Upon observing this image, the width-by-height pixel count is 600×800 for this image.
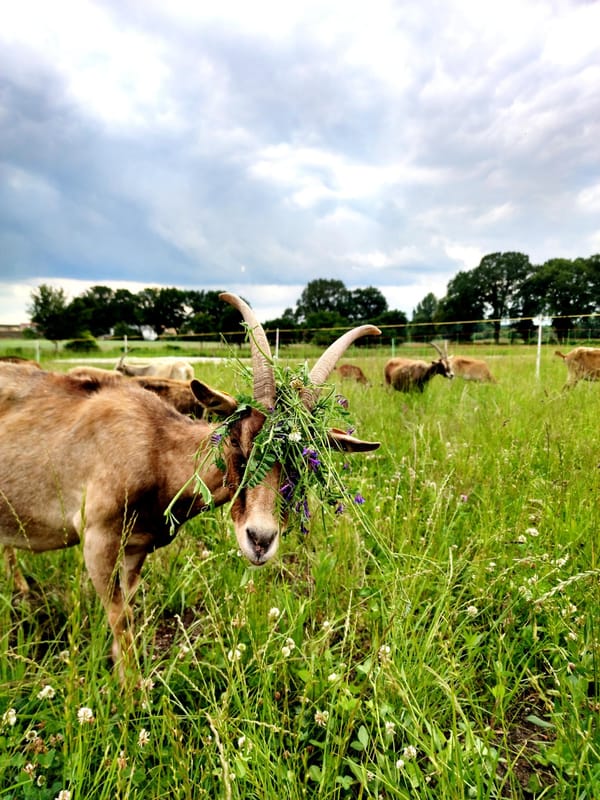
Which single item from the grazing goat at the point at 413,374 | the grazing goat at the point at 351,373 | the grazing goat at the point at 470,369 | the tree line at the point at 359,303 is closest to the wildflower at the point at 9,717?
the grazing goat at the point at 413,374

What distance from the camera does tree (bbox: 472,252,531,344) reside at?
73562 mm

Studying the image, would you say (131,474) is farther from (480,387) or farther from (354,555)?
(480,387)

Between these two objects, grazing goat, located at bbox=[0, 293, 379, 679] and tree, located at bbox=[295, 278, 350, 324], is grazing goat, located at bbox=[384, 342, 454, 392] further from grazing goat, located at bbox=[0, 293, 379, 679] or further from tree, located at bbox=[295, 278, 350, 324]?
tree, located at bbox=[295, 278, 350, 324]

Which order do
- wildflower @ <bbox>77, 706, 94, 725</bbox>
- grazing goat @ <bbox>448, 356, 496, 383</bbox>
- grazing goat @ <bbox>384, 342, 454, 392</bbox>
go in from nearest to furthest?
wildflower @ <bbox>77, 706, 94, 725</bbox>, grazing goat @ <bbox>384, 342, 454, 392</bbox>, grazing goat @ <bbox>448, 356, 496, 383</bbox>

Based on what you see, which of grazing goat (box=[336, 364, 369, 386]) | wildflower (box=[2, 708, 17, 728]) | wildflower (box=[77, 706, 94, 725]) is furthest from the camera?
grazing goat (box=[336, 364, 369, 386])

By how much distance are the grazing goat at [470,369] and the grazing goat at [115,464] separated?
12209mm

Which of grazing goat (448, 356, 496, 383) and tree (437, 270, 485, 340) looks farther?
tree (437, 270, 485, 340)

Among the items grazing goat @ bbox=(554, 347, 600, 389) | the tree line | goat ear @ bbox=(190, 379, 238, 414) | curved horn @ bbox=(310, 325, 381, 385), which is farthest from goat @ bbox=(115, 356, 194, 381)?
the tree line

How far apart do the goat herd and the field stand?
27 centimetres

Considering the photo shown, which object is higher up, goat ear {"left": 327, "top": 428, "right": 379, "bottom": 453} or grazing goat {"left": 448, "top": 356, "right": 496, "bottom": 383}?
goat ear {"left": 327, "top": 428, "right": 379, "bottom": 453}

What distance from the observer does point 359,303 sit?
7738cm

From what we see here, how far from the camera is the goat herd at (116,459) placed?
6.98 ft

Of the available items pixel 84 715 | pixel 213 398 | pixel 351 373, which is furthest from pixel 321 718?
pixel 351 373

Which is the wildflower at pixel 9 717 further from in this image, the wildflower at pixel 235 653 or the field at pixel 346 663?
the wildflower at pixel 235 653
